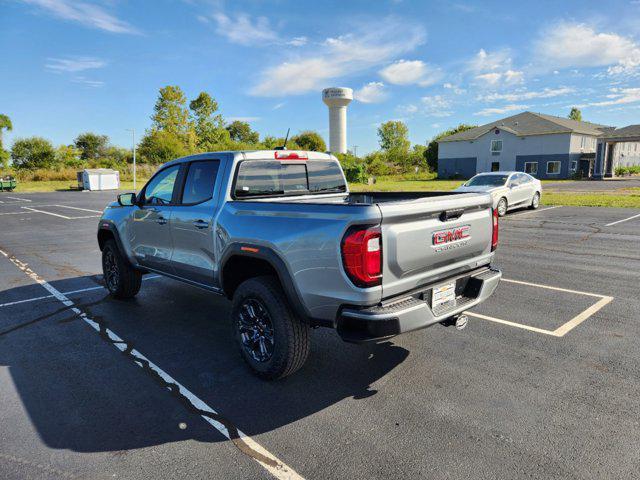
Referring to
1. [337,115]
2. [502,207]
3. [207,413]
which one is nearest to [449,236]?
[207,413]

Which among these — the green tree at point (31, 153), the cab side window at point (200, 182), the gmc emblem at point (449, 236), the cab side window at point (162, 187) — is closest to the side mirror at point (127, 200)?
the cab side window at point (162, 187)

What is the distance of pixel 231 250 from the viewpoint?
12.6 ft

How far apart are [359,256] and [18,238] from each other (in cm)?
1311

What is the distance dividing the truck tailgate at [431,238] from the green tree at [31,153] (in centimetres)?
7383

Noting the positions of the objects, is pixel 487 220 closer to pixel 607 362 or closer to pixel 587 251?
pixel 607 362

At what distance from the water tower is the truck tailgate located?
90217mm

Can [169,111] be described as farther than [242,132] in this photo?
No

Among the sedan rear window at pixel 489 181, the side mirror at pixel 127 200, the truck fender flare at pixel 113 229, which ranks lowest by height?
the truck fender flare at pixel 113 229

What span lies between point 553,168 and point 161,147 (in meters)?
47.4

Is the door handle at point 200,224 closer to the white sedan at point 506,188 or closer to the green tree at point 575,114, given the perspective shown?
the white sedan at point 506,188

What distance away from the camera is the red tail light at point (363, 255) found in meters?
2.93

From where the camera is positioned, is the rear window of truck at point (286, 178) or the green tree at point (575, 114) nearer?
the rear window of truck at point (286, 178)

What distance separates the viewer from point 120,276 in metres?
5.98

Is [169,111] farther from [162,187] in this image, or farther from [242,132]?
[162,187]
